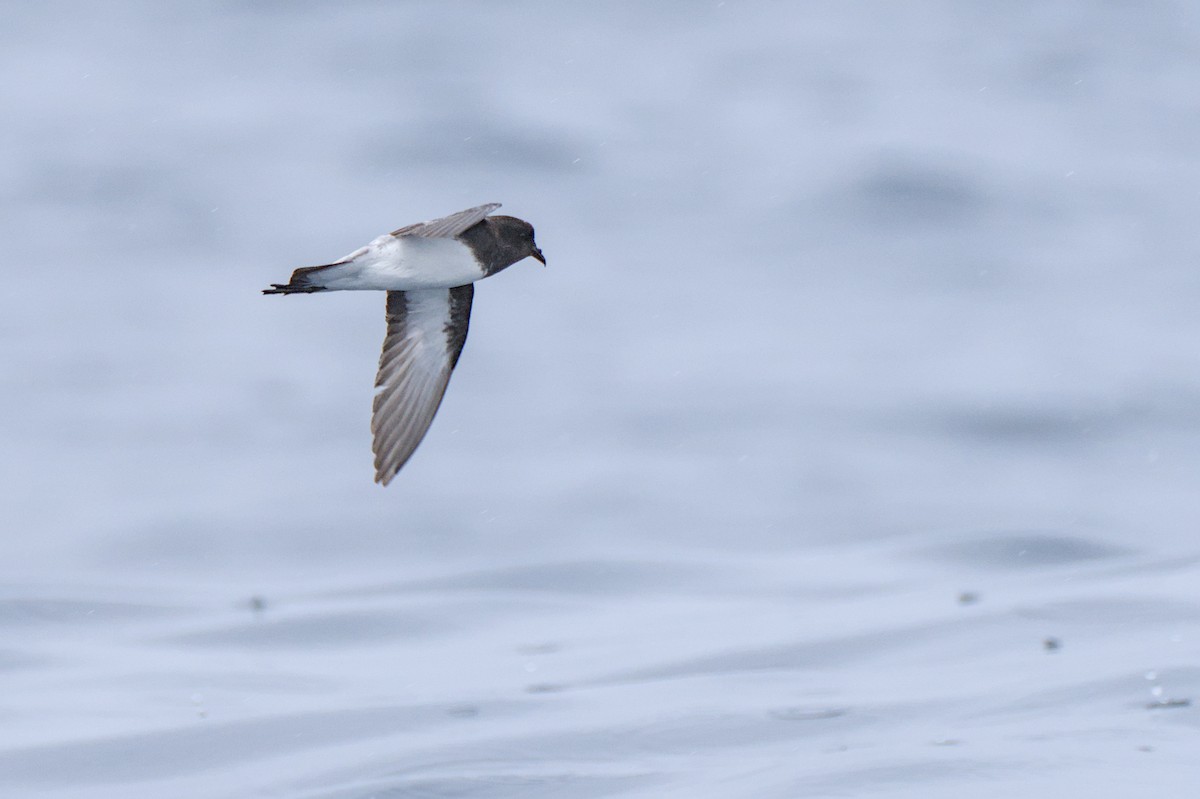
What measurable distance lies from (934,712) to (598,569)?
52.4 ft

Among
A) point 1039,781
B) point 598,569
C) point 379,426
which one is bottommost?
point 1039,781

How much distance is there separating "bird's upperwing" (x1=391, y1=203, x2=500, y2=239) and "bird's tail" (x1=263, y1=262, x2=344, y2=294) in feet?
1.46

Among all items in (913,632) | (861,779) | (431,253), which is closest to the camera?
(431,253)

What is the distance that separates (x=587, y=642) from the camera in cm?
4988

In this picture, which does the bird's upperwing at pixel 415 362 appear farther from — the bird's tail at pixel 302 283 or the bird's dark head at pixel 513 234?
the bird's tail at pixel 302 283

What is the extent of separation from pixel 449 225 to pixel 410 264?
3.00ft

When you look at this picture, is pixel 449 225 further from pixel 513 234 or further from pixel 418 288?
pixel 513 234

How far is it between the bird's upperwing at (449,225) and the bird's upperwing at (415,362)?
1891 mm

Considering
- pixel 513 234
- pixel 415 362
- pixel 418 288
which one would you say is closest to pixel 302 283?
pixel 418 288

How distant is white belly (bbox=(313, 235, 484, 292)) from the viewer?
30.3ft

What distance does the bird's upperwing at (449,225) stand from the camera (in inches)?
329

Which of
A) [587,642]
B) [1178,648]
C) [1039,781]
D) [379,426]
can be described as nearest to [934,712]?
[1039,781]

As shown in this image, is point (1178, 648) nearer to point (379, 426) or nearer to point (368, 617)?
point (368, 617)

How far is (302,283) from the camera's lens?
8766 millimetres
